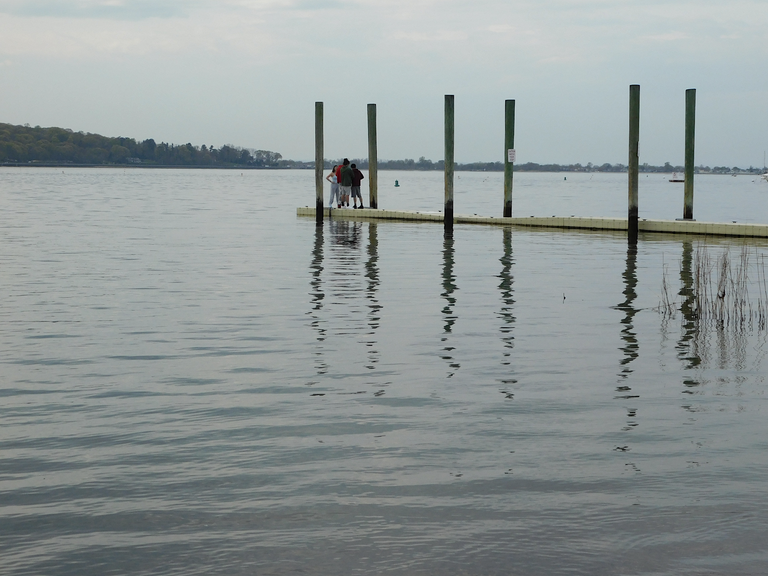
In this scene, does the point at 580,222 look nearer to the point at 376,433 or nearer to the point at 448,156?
the point at 448,156

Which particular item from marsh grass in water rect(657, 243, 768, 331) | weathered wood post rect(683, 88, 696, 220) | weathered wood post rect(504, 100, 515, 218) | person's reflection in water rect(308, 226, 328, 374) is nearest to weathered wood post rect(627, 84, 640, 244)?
weathered wood post rect(683, 88, 696, 220)

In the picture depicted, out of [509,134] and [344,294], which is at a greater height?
[509,134]

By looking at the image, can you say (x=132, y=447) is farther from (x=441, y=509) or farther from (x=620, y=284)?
(x=620, y=284)

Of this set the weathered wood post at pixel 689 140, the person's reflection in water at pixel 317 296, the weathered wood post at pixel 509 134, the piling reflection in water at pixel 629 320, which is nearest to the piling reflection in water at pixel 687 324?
the piling reflection in water at pixel 629 320

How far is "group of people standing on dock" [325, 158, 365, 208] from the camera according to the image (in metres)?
34.1

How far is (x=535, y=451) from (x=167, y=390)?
3241mm

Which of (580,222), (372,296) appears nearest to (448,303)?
(372,296)

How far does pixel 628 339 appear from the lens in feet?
35.1

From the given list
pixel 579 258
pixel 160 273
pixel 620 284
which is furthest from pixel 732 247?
pixel 160 273

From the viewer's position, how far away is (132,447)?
6.45 metres

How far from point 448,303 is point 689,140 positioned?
1668 cm

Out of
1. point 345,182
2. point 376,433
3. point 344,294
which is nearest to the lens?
point 376,433

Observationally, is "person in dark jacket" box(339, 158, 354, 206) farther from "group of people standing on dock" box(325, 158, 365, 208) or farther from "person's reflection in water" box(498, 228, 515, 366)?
"person's reflection in water" box(498, 228, 515, 366)

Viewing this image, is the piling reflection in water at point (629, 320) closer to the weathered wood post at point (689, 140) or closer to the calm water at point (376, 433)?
the calm water at point (376, 433)
